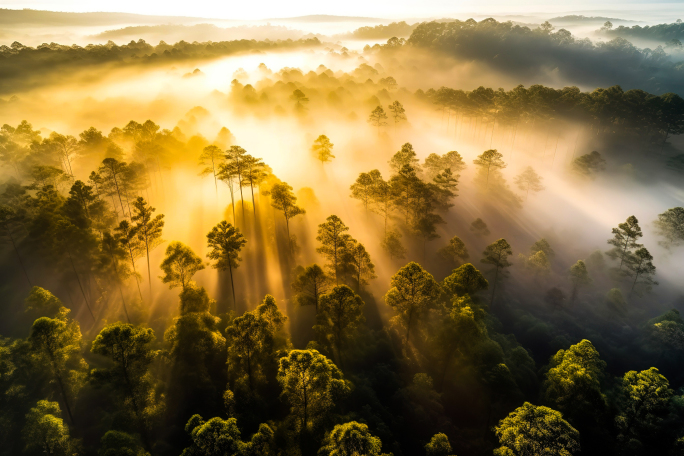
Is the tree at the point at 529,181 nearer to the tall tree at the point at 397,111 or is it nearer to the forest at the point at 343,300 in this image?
the forest at the point at 343,300

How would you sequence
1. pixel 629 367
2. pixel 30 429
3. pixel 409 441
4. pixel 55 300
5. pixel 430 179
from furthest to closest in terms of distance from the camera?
pixel 430 179 → pixel 629 367 → pixel 55 300 → pixel 409 441 → pixel 30 429

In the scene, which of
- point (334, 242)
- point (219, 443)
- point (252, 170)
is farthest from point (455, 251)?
point (219, 443)

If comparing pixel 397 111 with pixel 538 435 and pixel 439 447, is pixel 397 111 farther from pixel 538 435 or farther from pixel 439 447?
pixel 538 435

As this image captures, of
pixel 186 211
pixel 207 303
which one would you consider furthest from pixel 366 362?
pixel 186 211

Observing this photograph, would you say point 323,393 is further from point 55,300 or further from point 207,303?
point 55,300

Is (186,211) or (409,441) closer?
(409,441)

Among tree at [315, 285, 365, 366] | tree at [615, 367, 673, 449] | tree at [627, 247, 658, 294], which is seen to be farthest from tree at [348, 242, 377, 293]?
tree at [627, 247, 658, 294]

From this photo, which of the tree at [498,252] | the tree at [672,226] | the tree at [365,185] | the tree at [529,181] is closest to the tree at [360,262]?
the tree at [365,185]
